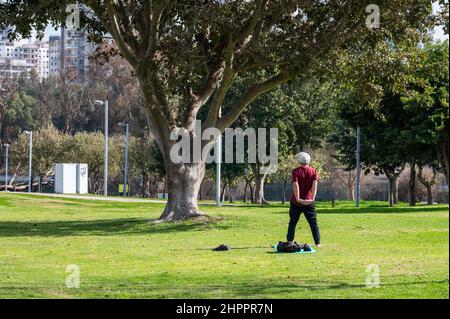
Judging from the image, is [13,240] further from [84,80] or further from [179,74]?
[84,80]

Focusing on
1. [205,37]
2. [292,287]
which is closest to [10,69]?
[205,37]

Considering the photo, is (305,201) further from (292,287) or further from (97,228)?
(97,228)

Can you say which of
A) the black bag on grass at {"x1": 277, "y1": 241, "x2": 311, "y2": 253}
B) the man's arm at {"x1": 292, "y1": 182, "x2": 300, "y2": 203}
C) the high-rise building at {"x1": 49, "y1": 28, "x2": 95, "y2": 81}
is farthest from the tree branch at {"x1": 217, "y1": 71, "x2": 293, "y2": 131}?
the high-rise building at {"x1": 49, "y1": 28, "x2": 95, "y2": 81}

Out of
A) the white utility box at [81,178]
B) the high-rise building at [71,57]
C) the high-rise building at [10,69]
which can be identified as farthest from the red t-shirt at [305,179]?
the high-rise building at [10,69]

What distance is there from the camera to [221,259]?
16.0m

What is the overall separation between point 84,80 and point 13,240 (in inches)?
3542

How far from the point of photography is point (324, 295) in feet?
35.2

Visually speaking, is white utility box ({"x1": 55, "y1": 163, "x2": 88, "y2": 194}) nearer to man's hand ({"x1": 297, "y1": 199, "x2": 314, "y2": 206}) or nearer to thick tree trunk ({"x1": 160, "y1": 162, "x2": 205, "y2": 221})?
thick tree trunk ({"x1": 160, "y1": 162, "x2": 205, "y2": 221})

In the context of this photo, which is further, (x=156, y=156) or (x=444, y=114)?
(x=156, y=156)

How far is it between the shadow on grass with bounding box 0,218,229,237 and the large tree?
126 centimetres

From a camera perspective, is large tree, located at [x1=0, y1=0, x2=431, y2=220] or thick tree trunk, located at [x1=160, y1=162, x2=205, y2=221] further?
thick tree trunk, located at [x1=160, y1=162, x2=205, y2=221]

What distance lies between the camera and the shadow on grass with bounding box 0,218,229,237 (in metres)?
24.6

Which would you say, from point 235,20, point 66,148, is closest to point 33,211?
point 235,20
